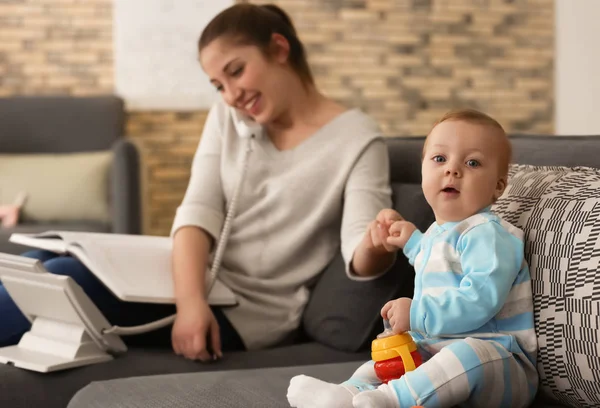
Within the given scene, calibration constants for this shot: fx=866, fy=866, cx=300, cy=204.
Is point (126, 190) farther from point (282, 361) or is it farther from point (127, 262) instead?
point (282, 361)

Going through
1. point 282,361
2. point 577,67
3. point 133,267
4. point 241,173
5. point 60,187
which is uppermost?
point 241,173

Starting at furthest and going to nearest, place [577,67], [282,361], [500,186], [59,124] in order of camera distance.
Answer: [577,67], [59,124], [282,361], [500,186]

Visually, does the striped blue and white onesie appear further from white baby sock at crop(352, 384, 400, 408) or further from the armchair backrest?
the armchair backrest

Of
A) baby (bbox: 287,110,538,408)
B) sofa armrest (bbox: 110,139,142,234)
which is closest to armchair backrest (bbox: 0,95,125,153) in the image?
sofa armrest (bbox: 110,139,142,234)

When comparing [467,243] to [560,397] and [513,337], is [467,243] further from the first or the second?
[560,397]

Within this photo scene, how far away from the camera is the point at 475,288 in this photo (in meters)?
1.17

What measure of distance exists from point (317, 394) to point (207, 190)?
91 cm

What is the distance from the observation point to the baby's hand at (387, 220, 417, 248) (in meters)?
1.44

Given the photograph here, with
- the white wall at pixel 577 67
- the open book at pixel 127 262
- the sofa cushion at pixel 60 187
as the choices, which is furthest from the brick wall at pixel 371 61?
the open book at pixel 127 262

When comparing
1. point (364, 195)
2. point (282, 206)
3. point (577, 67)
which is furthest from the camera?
point (577, 67)

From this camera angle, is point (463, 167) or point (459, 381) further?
point (463, 167)

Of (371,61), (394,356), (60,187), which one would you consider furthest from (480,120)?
(371,61)

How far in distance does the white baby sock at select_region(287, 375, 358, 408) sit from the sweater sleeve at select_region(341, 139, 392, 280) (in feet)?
1.85

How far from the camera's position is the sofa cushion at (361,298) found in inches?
66.6
